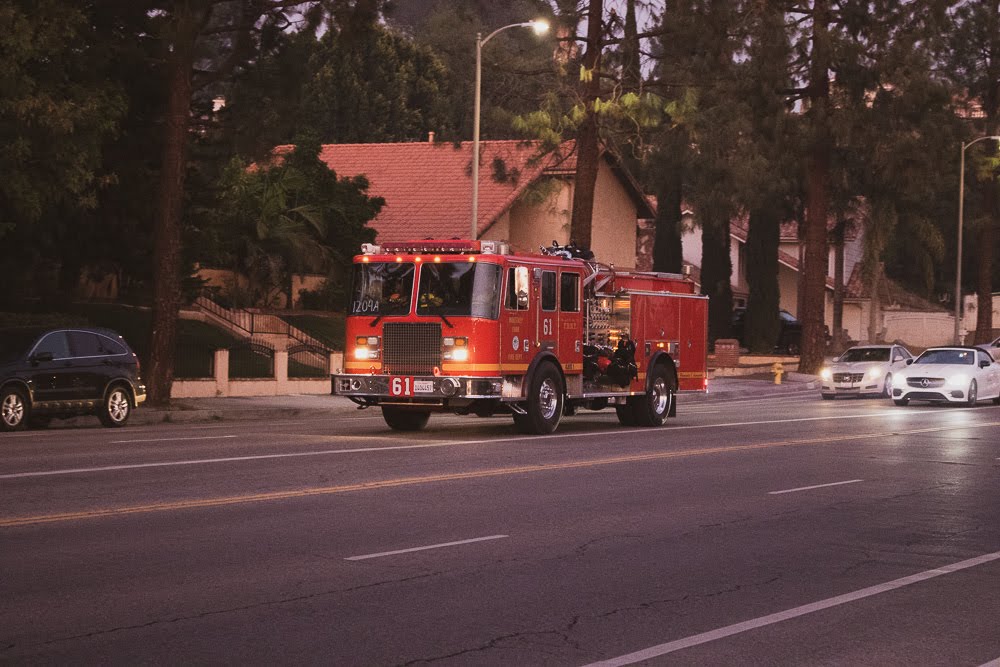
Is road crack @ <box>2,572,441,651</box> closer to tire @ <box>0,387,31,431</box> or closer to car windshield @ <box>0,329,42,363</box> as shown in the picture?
tire @ <box>0,387,31,431</box>

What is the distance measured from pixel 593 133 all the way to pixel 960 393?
11412 mm

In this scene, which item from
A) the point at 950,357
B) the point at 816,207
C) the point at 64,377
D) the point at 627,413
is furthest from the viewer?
the point at 816,207

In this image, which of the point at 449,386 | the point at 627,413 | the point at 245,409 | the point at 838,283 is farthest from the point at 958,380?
the point at 838,283

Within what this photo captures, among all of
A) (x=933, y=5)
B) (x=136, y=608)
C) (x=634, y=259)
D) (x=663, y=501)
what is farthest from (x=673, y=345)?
(x=634, y=259)

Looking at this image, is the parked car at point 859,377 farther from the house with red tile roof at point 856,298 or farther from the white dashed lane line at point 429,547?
the house with red tile roof at point 856,298

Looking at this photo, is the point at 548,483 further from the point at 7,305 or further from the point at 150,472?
the point at 7,305

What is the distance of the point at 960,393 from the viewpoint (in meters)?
35.2

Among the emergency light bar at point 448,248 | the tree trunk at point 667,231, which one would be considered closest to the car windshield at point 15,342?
A: the emergency light bar at point 448,248

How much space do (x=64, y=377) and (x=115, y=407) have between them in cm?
147

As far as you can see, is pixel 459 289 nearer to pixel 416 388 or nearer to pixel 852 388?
pixel 416 388

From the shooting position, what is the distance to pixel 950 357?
3666 centimetres

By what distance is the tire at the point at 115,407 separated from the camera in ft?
83.8

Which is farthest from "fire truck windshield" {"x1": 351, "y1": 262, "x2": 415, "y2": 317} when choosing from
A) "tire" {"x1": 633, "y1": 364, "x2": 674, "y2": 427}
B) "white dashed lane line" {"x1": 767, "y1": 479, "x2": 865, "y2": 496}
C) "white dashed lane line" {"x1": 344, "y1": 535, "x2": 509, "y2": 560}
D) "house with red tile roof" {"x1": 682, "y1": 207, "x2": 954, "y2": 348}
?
"house with red tile roof" {"x1": 682, "y1": 207, "x2": 954, "y2": 348}

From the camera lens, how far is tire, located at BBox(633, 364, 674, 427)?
27.1 m
